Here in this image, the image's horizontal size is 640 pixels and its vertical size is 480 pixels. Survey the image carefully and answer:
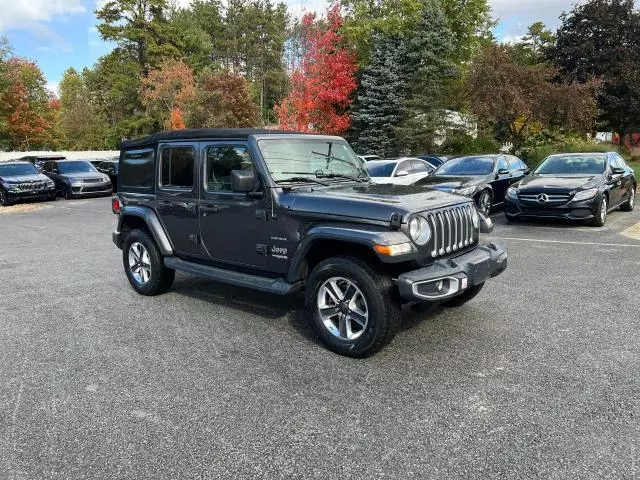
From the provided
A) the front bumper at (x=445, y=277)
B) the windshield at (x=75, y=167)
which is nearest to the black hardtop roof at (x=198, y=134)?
the front bumper at (x=445, y=277)

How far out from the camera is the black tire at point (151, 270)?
5.86 metres

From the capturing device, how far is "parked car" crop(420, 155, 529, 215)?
36.8 feet

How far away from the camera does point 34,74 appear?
43.9 meters

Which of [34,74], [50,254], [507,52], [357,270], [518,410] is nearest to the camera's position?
[518,410]

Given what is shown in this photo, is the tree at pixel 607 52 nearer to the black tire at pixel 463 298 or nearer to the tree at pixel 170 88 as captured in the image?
the black tire at pixel 463 298

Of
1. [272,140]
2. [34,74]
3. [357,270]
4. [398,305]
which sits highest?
[34,74]

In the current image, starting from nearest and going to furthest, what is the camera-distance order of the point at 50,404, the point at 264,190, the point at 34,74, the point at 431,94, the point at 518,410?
the point at 518,410 < the point at 50,404 < the point at 264,190 < the point at 431,94 < the point at 34,74

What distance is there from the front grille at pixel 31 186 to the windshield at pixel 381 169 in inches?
509

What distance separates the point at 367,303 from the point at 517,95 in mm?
18228

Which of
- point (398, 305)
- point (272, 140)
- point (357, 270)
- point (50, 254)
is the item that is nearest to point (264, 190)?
point (272, 140)

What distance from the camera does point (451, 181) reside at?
37.4 feet

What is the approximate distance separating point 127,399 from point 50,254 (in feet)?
21.5

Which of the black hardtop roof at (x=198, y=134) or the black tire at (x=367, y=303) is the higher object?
the black hardtop roof at (x=198, y=134)

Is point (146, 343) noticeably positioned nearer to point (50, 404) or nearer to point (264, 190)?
point (50, 404)
